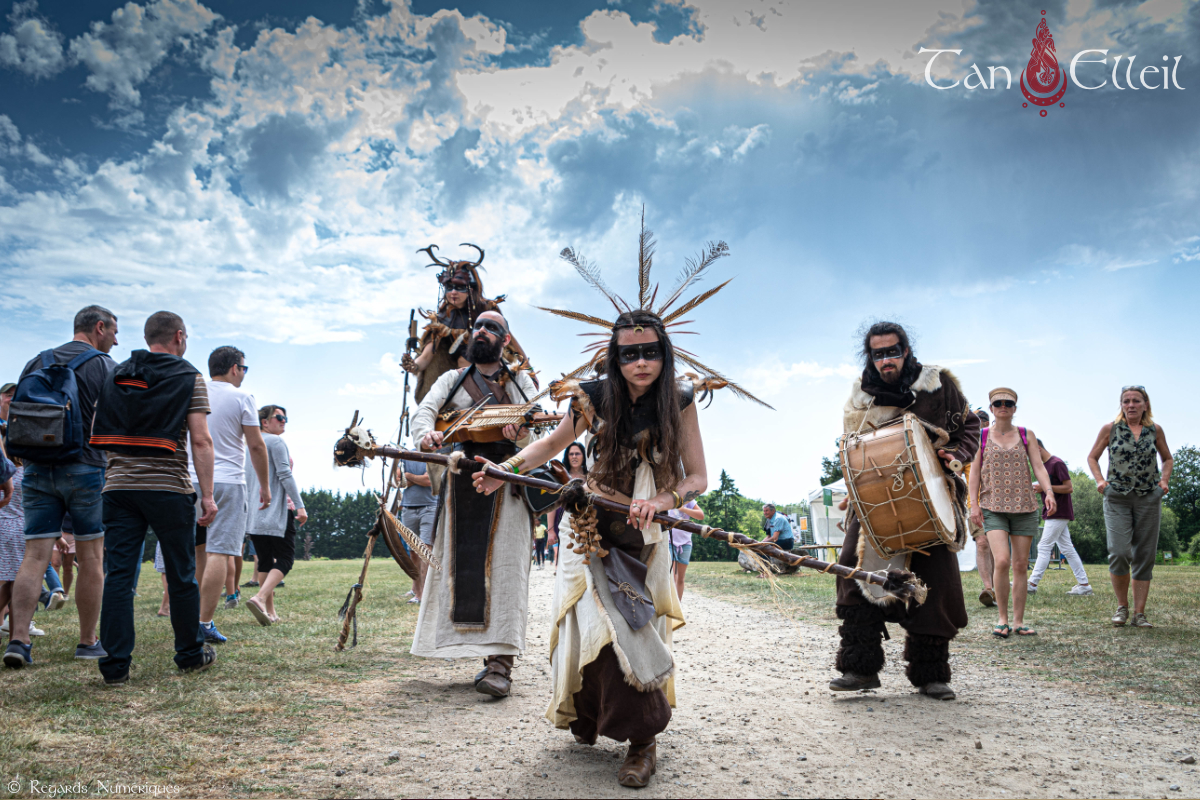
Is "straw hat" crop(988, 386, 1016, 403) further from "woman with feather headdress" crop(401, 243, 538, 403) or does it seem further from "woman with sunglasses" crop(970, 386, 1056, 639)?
"woman with feather headdress" crop(401, 243, 538, 403)

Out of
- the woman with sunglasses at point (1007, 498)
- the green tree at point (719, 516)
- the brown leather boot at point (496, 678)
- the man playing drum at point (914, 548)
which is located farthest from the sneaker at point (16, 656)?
the green tree at point (719, 516)

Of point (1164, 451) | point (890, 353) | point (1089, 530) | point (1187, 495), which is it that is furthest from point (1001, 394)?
point (1187, 495)

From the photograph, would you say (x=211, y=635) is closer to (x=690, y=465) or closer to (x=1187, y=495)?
(x=690, y=465)

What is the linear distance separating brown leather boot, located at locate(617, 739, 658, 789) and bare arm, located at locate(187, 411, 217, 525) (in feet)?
10.9

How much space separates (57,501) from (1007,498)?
7978 mm

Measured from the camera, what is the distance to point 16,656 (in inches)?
189

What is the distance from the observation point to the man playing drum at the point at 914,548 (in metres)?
4.67

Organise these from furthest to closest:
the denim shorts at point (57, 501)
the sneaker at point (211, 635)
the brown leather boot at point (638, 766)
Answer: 1. the sneaker at point (211, 635)
2. the denim shorts at point (57, 501)
3. the brown leather boot at point (638, 766)

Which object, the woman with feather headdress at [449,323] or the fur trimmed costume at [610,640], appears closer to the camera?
the fur trimmed costume at [610,640]

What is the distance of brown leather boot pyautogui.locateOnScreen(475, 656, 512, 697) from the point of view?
182 inches

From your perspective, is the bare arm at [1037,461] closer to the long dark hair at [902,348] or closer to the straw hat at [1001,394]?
the straw hat at [1001,394]

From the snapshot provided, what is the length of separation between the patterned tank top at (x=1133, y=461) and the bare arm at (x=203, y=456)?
8262mm

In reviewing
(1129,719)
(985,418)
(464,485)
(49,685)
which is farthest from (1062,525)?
(49,685)

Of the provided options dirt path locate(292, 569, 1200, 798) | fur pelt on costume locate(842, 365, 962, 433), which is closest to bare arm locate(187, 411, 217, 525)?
dirt path locate(292, 569, 1200, 798)
